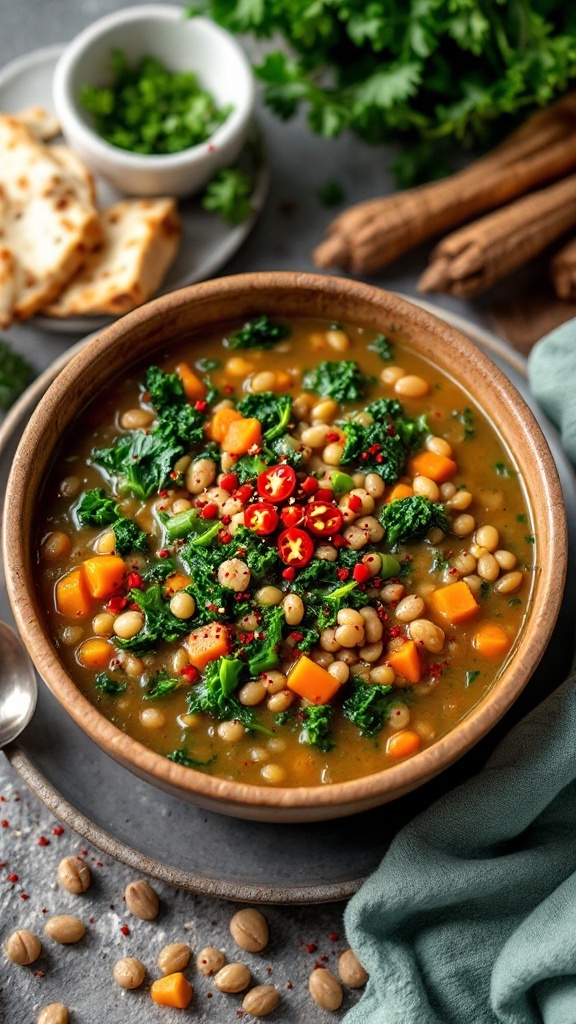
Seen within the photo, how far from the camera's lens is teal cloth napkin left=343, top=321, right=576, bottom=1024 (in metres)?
4.14

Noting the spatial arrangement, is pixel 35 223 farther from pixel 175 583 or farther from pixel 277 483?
pixel 175 583

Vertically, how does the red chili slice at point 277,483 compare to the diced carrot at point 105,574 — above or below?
below

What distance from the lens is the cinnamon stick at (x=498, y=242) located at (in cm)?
547

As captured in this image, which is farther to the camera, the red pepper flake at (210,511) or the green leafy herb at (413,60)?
the green leafy herb at (413,60)

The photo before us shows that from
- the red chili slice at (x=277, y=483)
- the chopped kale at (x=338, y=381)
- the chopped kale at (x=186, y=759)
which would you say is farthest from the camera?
the chopped kale at (x=338, y=381)

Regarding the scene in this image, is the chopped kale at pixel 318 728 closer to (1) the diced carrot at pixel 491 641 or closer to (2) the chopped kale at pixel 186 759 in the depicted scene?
(2) the chopped kale at pixel 186 759

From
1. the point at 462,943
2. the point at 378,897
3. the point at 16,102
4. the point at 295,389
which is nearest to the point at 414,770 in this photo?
the point at 378,897

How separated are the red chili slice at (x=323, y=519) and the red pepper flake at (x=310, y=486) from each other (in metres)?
0.06

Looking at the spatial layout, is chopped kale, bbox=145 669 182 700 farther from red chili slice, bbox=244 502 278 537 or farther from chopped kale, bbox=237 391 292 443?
chopped kale, bbox=237 391 292 443

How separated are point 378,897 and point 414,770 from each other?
591mm

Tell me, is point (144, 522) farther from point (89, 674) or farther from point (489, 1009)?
point (489, 1009)

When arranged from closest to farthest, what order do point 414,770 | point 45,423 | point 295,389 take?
1. point 414,770
2. point 45,423
3. point 295,389

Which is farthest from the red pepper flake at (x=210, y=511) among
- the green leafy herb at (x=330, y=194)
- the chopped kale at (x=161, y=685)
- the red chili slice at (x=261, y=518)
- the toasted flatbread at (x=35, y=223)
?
the green leafy herb at (x=330, y=194)

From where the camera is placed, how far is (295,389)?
15.8 ft
